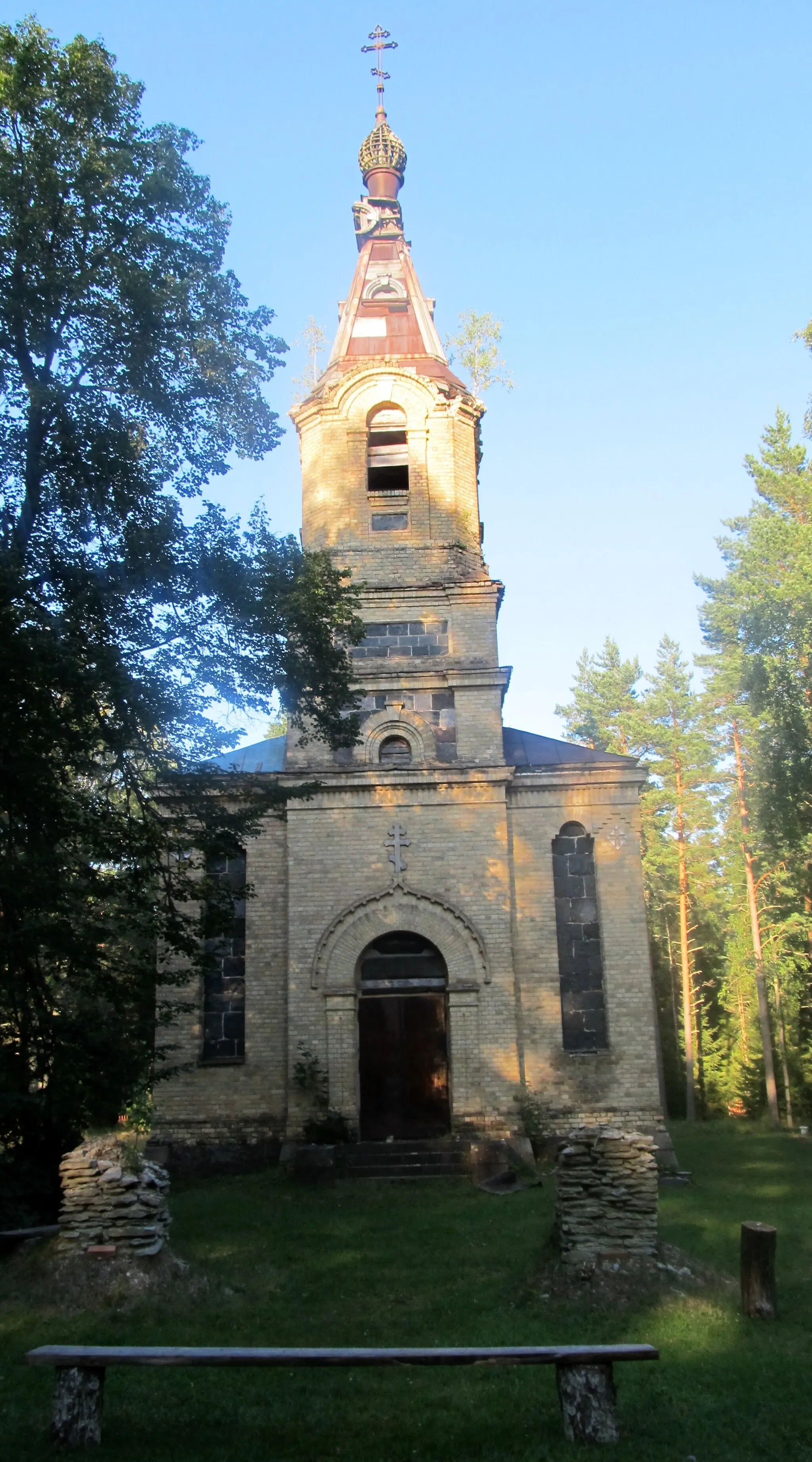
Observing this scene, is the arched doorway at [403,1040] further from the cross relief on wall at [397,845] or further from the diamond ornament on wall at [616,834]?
the diamond ornament on wall at [616,834]

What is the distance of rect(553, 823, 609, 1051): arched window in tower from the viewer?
1542 cm

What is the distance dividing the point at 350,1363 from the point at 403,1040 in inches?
402

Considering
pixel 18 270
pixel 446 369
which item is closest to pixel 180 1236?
pixel 18 270

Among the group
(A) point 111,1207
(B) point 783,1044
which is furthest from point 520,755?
(B) point 783,1044

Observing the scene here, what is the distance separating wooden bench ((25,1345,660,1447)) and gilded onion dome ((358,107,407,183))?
70.2 ft

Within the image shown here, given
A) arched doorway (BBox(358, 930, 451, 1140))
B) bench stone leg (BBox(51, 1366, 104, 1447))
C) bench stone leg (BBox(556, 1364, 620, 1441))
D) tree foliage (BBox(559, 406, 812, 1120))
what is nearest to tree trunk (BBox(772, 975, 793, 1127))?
tree foliage (BBox(559, 406, 812, 1120))

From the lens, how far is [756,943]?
27.4m

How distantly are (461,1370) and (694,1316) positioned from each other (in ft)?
5.92

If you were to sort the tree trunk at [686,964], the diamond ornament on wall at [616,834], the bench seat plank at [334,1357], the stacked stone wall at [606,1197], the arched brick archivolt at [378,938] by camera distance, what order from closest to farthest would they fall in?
the bench seat plank at [334,1357], the stacked stone wall at [606,1197], the arched brick archivolt at [378,938], the diamond ornament on wall at [616,834], the tree trunk at [686,964]

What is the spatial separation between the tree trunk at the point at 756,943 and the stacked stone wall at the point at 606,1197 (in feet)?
60.5

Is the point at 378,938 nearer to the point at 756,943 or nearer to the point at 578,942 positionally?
the point at 578,942

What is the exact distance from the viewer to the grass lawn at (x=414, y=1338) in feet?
18.1

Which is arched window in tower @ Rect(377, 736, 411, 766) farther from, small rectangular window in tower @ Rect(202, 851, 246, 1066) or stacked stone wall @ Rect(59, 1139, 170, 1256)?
stacked stone wall @ Rect(59, 1139, 170, 1256)

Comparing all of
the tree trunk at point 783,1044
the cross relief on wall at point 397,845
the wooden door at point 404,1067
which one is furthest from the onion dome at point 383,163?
the tree trunk at point 783,1044
